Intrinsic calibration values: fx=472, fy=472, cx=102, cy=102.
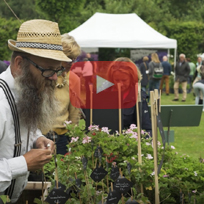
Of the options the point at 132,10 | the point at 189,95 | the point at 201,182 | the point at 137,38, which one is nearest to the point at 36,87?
the point at 201,182

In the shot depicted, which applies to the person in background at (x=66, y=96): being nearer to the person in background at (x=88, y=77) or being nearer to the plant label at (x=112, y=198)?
the person in background at (x=88, y=77)

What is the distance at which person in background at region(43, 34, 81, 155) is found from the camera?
411 cm

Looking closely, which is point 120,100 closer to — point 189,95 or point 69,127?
point 69,127

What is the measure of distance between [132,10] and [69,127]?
109ft

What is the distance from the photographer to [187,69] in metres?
17.2

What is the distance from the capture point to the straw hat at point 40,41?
2.26 m

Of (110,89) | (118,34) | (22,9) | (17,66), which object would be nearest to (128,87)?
(110,89)

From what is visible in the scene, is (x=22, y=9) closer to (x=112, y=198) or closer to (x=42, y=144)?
(x=42, y=144)

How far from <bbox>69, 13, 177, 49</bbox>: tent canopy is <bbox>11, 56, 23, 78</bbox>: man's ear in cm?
1362

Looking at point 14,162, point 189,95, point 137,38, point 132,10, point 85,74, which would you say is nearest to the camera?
point 14,162

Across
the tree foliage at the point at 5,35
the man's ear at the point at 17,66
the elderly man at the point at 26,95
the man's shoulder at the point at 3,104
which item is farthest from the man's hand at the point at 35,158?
the tree foliage at the point at 5,35

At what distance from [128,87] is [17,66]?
87.6 inches

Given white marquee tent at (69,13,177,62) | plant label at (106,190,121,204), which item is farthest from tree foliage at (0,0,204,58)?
plant label at (106,190,121,204)

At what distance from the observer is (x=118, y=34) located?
1650 cm
